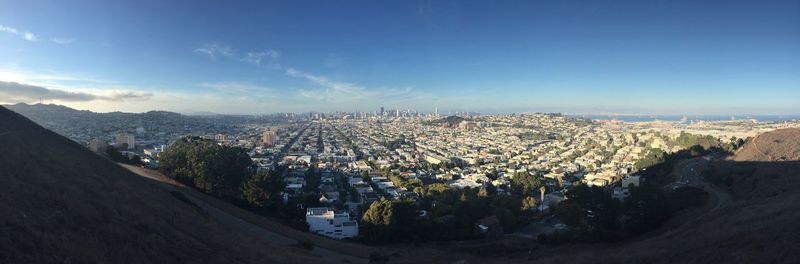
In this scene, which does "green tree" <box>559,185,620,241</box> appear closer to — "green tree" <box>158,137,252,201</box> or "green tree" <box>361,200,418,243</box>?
"green tree" <box>361,200,418,243</box>

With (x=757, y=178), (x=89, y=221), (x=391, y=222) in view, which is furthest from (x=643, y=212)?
(x=89, y=221)

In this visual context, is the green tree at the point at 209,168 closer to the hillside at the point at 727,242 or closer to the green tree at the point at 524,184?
the hillside at the point at 727,242

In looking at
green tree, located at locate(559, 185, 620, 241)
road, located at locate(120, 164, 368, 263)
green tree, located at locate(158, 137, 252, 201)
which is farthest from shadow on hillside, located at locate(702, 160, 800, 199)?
green tree, located at locate(158, 137, 252, 201)

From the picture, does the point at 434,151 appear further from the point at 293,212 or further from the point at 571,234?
the point at 571,234

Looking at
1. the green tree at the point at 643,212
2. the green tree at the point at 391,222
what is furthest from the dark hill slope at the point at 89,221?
the green tree at the point at 643,212

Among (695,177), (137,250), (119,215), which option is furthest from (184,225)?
(695,177)

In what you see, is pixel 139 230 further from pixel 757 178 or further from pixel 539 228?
pixel 757 178

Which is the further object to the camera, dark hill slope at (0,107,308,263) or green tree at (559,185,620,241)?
green tree at (559,185,620,241)
